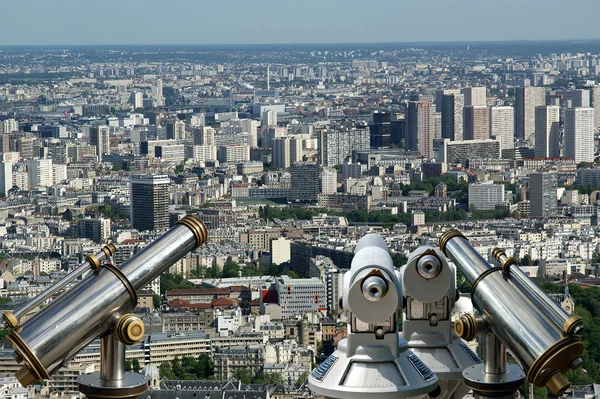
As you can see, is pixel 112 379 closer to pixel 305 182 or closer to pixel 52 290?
pixel 52 290

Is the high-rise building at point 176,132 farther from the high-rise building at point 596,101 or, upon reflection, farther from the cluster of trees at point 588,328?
the cluster of trees at point 588,328

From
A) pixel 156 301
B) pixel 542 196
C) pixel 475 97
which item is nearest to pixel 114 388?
pixel 156 301

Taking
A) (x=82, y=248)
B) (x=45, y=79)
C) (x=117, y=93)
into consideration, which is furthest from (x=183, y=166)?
(x=45, y=79)

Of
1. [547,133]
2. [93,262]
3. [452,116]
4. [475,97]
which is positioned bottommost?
[547,133]

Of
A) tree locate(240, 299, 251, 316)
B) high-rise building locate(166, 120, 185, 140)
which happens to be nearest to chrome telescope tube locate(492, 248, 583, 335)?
tree locate(240, 299, 251, 316)

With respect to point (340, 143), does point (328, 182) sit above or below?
below

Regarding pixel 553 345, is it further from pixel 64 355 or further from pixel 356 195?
pixel 356 195

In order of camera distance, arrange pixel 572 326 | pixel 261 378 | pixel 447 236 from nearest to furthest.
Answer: pixel 572 326, pixel 447 236, pixel 261 378

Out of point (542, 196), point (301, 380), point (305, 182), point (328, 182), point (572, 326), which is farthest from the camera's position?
point (328, 182)
